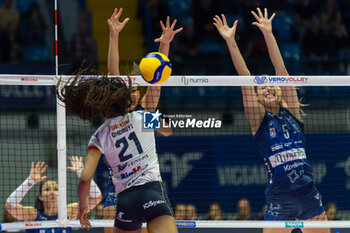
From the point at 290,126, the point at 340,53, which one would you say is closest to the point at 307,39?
the point at 340,53

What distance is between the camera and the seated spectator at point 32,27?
50.3ft

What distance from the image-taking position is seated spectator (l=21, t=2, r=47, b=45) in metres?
15.3

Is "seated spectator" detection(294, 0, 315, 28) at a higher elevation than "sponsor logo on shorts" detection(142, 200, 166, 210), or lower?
higher

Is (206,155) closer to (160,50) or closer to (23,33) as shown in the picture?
(160,50)

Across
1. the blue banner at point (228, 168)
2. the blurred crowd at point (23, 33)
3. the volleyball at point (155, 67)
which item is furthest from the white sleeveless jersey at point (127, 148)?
the blurred crowd at point (23, 33)

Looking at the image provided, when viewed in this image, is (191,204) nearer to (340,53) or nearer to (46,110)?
(46,110)

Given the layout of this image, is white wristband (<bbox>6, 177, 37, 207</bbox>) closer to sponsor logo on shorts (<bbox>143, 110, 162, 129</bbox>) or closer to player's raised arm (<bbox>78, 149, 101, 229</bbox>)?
player's raised arm (<bbox>78, 149, 101, 229</bbox>)

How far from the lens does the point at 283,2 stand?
55.8 ft

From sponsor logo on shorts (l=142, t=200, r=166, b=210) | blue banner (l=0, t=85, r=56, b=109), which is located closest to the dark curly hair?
sponsor logo on shorts (l=142, t=200, r=166, b=210)

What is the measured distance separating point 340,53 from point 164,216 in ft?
36.9

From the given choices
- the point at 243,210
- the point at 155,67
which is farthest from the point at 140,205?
the point at 243,210

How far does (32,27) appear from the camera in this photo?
50.6ft

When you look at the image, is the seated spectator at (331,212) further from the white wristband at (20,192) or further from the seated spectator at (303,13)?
the seated spectator at (303,13)

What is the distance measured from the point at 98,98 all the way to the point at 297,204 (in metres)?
3.04
